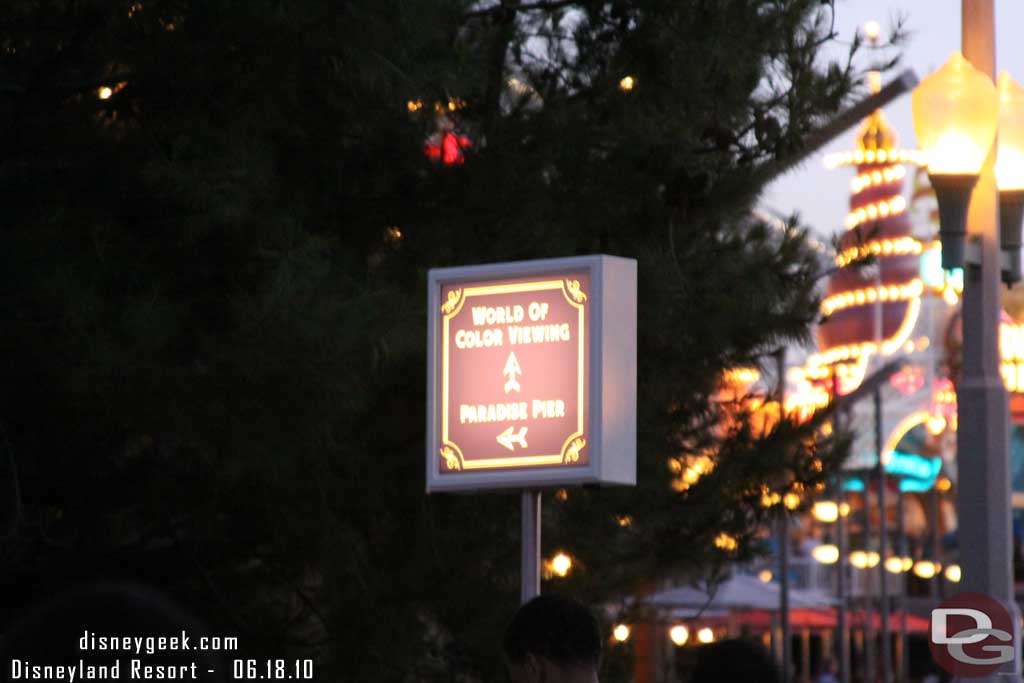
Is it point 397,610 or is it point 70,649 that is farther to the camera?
point 397,610

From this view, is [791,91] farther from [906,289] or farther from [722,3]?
[906,289]

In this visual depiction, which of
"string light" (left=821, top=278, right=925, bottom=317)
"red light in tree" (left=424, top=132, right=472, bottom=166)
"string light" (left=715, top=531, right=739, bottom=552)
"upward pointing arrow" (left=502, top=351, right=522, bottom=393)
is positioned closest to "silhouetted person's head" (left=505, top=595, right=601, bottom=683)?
"upward pointing arrow" (left=502, top=351, right=522, bottom=393)

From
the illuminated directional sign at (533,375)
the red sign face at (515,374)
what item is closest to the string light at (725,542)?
the illuminated directional sign at (533,375)

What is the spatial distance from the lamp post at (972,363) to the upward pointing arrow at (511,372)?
2.56 metres

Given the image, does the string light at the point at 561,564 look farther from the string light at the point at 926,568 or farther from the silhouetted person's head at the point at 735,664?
the string light at the point at 926,568

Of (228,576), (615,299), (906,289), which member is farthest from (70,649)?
(906,289)

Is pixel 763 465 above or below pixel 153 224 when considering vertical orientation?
below

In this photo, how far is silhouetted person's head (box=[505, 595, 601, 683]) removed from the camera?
4832mm

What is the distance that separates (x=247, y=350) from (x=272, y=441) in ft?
1.51

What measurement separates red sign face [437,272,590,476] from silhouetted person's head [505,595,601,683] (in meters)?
1.55

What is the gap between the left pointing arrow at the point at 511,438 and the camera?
6.56m

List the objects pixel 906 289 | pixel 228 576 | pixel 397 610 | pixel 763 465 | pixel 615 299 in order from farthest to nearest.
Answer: pixel 906 289 → pixel 763 465 → pixel 228 576 → pixel 397 610 → pixel 615 299

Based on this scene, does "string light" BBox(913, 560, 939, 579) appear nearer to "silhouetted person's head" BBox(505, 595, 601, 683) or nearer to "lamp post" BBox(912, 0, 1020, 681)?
"lamp post" BBox(912, 0, 1020, 681)

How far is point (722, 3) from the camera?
10289 millimetres
